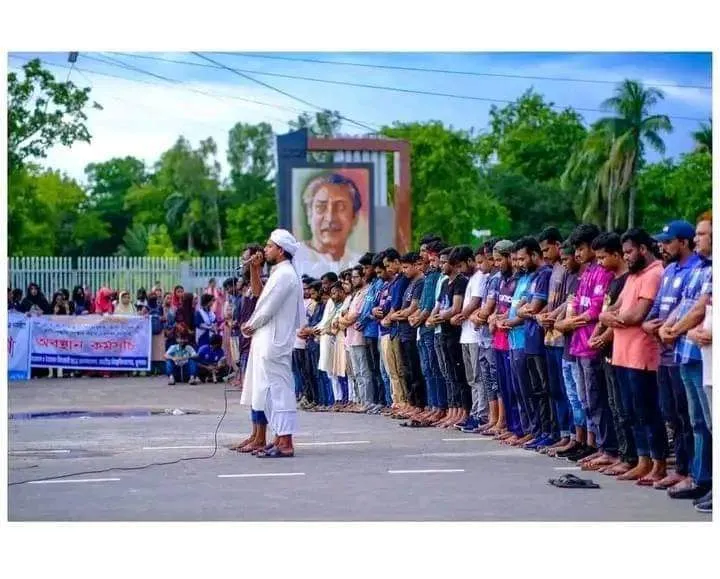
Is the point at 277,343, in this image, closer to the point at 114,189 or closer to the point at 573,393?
the point at 573,393

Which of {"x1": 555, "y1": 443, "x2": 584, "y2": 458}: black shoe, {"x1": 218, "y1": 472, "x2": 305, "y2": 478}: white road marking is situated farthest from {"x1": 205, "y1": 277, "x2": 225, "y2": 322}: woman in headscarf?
{"x1": 218, "y1": 472, "x2": 305, "y2": 478}: white road marking

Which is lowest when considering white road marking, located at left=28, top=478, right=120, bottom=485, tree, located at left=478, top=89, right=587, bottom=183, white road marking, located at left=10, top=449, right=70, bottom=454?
white road marking, located at left=28, top=478, right=120, bottom=485

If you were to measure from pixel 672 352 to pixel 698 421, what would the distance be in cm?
65

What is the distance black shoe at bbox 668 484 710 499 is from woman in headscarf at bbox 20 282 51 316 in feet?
63.7

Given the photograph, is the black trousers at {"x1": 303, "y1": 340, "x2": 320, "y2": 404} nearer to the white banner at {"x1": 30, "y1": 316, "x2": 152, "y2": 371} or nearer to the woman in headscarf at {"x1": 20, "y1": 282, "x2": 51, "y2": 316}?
the white banner at {"x1": 30, "y1": 316, "x2": 152, "y2": 371}

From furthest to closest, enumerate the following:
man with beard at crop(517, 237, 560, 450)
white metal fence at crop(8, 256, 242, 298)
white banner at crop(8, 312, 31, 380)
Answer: white metal fence at crop(8, 256, 242, 298)
white banner at crop(8, 312, 31, 380)
man with beard at crop(517, 237, 560, 450)

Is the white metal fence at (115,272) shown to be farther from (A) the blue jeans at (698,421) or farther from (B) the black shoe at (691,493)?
(A) the blue jeans at (698,421)

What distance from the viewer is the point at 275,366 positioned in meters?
13.8

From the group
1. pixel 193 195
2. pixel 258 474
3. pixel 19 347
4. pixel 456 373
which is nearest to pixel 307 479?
pixel 258 474

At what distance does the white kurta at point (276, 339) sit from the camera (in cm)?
1367

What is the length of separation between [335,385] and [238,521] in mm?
11065

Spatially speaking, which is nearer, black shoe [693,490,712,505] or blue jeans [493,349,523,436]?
black shoe [693,490,712,505]

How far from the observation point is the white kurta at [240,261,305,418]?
44.9 ft

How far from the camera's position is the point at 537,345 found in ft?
44.9
